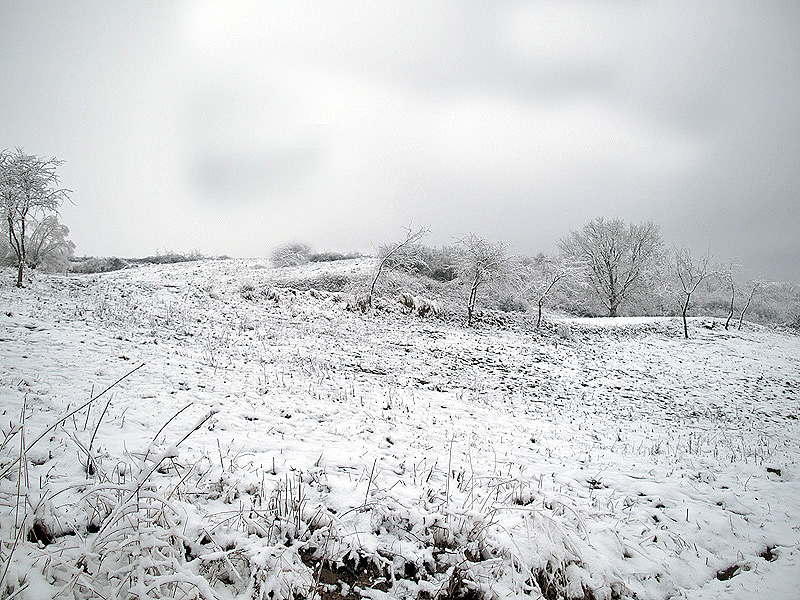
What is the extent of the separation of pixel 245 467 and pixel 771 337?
3792 cm

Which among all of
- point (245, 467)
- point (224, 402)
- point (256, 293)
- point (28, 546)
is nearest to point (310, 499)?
point (245, 467)

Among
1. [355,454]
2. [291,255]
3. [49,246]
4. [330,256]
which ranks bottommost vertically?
[355,454]

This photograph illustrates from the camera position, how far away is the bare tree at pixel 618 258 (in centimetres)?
3566

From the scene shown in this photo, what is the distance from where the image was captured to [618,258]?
35812mm

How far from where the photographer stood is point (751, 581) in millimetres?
3525

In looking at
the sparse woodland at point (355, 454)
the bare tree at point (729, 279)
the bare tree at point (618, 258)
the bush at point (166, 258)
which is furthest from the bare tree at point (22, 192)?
the bare tree at point (729, 279)

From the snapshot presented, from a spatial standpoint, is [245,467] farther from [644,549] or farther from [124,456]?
[644,549]

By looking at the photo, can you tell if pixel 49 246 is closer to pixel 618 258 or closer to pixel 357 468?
pixel 357 468

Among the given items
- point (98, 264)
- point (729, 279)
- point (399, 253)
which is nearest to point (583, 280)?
point (729, 279)

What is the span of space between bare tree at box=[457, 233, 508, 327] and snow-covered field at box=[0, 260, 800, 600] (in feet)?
41.4

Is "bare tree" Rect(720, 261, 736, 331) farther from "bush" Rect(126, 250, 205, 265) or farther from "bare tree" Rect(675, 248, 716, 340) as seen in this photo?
"bush" Rect(126, 250, 205, 265)

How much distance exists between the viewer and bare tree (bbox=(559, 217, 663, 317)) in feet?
117

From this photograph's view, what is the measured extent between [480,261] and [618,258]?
1801 centimetres

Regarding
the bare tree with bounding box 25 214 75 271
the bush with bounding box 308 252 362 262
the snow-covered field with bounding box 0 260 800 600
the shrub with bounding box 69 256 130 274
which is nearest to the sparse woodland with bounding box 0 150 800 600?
Result: the snow-covered field with bounding box 0 260 800 600
